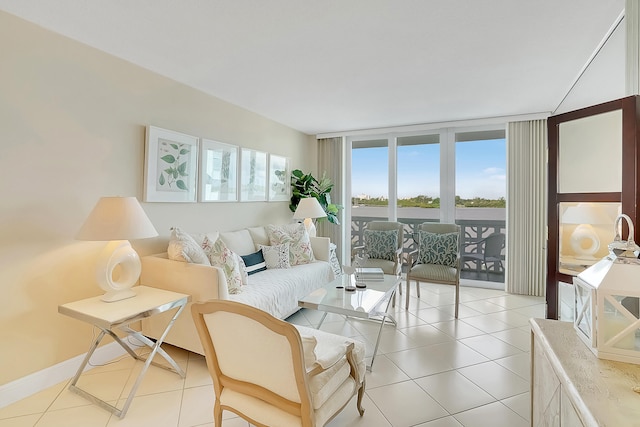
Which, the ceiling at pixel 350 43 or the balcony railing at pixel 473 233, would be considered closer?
the ceiling at pixel 350 43

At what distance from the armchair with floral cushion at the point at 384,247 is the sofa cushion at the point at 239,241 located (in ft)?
4.67

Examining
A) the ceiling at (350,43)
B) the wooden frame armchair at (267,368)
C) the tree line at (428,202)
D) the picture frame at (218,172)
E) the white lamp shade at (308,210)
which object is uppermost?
the ceiling at (350,43)

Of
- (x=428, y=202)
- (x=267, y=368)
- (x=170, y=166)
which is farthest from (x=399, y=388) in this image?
(x=428, y=202)

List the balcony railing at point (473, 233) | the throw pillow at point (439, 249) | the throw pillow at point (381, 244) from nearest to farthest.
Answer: the throw pillow at point (439, 249) → the throw pillow at point (381, 244) → the balcony railing at point (473, 233)

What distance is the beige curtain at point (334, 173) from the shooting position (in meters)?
5.42

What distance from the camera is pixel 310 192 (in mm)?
5039

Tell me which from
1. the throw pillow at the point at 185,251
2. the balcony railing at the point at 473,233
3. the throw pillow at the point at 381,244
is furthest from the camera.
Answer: the balcony railing at the point at 473,233

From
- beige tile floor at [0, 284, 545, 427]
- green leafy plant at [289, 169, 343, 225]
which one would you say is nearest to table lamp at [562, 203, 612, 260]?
beige tile floor at [0, 284, 545, 427]

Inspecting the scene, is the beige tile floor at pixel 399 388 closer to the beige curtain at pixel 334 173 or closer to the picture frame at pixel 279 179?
the picture frame at pixel 279 179

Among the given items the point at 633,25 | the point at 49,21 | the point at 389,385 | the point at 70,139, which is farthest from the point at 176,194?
the point at 633,25

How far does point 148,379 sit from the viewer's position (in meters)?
2.21

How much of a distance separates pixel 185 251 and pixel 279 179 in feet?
7.81

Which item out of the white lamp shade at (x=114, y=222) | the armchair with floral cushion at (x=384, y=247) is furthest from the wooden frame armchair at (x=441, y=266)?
the white lamp shade at (x=114, y=222)

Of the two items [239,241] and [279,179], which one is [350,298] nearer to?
[239,241]
